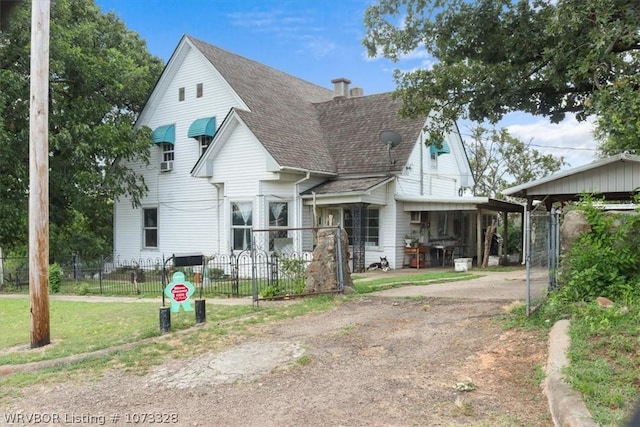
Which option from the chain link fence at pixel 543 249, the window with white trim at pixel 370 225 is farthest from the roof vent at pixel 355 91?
the chain link fence at pixel 543 249

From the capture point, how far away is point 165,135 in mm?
20984

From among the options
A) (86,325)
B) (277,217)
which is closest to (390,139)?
(277,217)

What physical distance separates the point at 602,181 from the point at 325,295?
7535mm

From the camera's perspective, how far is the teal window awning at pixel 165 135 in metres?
21.0

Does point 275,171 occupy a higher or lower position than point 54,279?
higher

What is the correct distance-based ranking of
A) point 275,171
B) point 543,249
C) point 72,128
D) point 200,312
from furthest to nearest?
1. point 72,128
2. point 275,171
3. point 200,312
4. point 543,249

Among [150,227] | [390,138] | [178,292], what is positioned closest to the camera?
[178,292]

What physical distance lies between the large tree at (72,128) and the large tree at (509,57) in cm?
1177

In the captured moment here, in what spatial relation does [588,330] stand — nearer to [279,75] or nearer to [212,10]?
[212,10]

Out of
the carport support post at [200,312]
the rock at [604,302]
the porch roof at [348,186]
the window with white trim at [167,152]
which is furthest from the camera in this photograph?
the window with white trim at [167,152]

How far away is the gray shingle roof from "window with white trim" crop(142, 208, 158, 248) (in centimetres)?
682

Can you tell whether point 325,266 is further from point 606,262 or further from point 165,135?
point 165,135

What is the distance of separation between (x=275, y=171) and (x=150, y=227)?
317 inches

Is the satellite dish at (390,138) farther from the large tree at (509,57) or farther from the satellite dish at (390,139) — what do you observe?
the large tree at (509,57)
